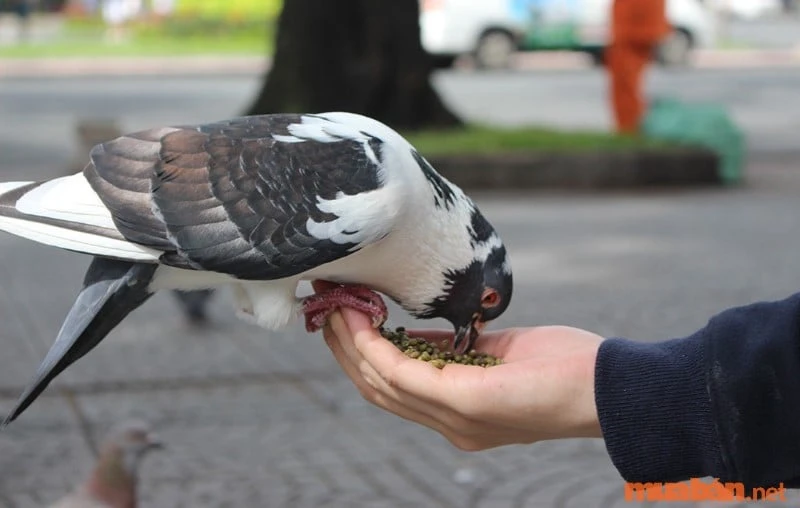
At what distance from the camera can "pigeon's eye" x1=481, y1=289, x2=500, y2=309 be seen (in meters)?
2.89

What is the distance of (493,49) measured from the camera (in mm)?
23438

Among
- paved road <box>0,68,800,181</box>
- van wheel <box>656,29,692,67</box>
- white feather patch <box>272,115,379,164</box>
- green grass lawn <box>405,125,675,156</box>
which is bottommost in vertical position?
van wheel <box>656,29,692,67</box>

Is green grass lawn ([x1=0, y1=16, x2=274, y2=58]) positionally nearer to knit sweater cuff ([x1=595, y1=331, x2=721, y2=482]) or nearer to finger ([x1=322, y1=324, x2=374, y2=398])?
finger ([x1=322, y1=324, x2=374, y2=398])

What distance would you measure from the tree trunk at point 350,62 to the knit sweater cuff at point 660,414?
29.5 ft

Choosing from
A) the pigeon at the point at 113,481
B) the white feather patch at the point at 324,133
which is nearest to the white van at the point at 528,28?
the pigeon at the point at 113,481

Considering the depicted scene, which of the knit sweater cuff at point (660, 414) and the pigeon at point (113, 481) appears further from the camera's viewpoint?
the pigeon at point (113, 481)

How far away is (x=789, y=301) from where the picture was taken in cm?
233

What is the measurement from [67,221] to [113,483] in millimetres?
1085

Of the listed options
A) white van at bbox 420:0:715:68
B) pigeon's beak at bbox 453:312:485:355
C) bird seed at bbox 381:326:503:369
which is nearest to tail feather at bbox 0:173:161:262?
bird seed at bbox 381:326:503:369

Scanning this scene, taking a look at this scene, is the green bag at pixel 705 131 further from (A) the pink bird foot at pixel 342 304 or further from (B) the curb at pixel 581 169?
(A) the pink bird foot at pixel 342 304

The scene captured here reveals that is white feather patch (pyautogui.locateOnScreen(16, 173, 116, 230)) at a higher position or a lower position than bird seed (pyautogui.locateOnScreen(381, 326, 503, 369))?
higher

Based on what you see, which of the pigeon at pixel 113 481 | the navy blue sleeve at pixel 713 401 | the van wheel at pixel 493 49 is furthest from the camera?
the van wheel at pixel 493 49

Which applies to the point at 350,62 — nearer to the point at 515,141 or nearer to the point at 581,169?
the point at 515,141

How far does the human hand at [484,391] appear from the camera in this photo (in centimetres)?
254
